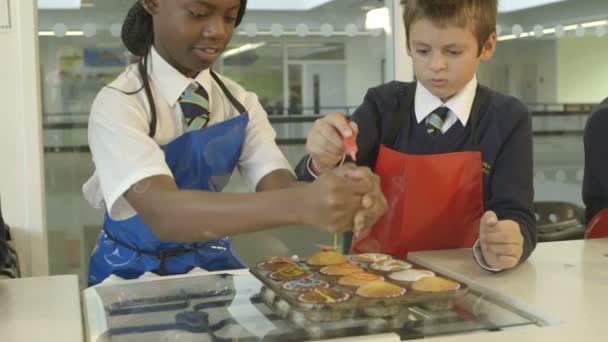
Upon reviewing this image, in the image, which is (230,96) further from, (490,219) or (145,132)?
(490,219)

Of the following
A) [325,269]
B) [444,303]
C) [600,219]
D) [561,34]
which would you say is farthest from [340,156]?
[561,34]

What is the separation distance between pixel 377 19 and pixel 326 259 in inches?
61.2

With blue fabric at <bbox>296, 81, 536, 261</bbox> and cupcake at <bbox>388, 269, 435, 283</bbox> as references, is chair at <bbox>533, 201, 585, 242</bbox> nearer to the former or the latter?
blue fabric at <bbox>296, 81, 536, 261</bbox>

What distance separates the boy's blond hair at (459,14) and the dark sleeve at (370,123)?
0.59ft

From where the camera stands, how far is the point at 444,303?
94 cm

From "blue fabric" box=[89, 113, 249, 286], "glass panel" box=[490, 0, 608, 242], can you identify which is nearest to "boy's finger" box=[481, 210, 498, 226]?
"blue fabric" box=[89, 113, 249, 286]

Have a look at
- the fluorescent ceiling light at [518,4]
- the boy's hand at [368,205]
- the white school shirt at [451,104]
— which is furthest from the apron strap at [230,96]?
the fluorescent ceiling light at [518,4]

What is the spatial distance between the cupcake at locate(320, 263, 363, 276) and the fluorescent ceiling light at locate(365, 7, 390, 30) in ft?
5.08

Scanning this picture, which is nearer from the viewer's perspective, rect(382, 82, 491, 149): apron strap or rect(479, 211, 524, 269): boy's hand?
rect(479, 211, 524, 269): boy's hand

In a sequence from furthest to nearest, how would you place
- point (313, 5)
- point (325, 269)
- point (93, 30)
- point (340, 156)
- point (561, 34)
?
point (561, 34), point (313, 5), point (93, 30), point (340, 156), point (325, 269)

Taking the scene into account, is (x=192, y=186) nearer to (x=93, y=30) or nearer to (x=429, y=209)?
(x=429, y=209)

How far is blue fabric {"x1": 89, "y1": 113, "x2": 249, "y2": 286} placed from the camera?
4.15ft

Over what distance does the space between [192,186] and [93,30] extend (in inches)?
42.9

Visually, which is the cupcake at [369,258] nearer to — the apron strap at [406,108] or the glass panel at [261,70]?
the apron strap at [406,108]
